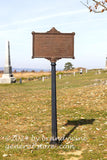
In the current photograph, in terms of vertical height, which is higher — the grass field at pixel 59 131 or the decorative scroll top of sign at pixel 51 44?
the decorative scroll top of sign at pixel 51 44

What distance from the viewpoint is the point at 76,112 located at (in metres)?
11.8

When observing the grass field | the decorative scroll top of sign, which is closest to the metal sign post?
the decorative scroll top of sign

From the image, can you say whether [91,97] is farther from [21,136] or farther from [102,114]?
[21,136]

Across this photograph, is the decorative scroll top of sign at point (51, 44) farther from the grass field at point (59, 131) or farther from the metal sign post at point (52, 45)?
the grass field at point (59, 131)

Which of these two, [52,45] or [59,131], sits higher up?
[52,45]

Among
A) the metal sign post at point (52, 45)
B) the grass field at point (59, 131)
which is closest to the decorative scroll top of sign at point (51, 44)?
the metal sign post at point (52, 45)

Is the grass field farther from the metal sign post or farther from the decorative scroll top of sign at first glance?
Result: the decorative scroll top of sign

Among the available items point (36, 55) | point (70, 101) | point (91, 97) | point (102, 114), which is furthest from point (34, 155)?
point (91, 97)

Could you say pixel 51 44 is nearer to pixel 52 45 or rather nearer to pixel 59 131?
pixel 52 45

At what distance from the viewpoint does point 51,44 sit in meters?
6.84

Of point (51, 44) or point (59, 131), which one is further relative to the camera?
point (59, 131)

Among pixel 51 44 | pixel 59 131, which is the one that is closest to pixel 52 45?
pixel 51 44

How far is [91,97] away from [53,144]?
9.06 metres

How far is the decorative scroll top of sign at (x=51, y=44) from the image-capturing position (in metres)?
6.85
